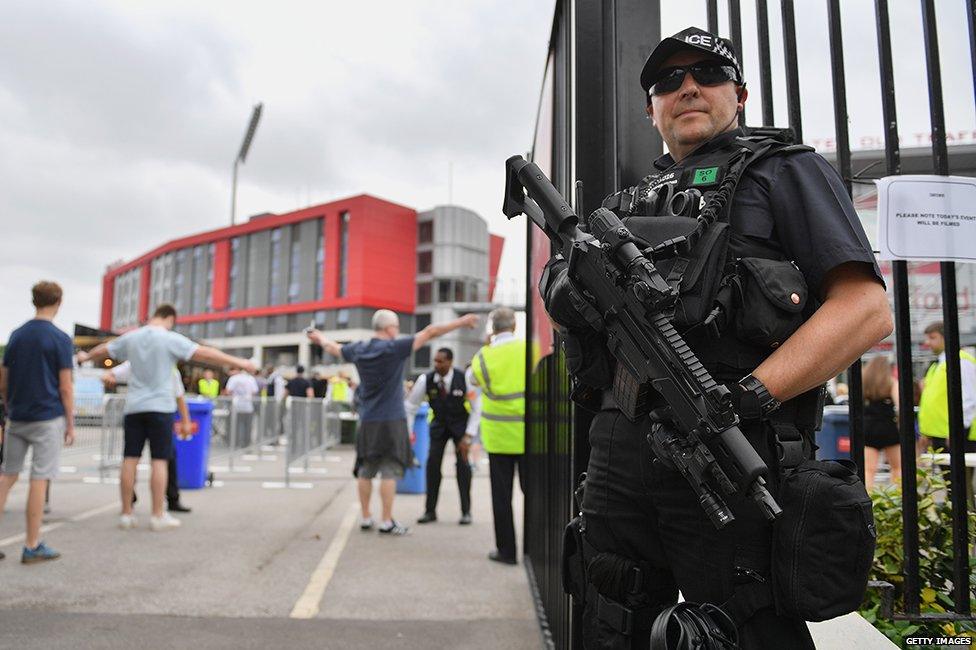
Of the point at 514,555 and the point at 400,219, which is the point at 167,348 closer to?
the point at 514,555

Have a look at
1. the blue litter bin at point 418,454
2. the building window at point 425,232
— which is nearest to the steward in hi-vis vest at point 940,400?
the blue litter bin at point 418,454

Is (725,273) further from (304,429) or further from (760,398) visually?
(304,429)

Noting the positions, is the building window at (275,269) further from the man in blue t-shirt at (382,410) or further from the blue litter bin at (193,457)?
the man in blue t-shirt at (382,410)

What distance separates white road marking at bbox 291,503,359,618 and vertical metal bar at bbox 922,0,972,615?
320 centimetres

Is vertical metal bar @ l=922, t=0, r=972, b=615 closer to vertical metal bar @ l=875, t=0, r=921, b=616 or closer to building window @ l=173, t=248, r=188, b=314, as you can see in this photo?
vertical metal bar @ l=875, t=0, r=921, b=616

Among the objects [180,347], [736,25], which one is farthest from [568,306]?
[180,347]

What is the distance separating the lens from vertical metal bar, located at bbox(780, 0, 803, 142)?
244cm

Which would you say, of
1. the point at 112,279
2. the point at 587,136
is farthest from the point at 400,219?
the point at 587,136

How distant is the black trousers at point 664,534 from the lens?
1609 mm

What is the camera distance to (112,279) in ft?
285

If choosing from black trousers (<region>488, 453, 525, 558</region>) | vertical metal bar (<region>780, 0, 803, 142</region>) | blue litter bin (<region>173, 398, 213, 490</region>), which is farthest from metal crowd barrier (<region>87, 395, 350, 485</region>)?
vertical metal bar (<region>780, 0, 803, 142</region>)

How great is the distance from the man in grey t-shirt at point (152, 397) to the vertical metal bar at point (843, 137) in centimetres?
516

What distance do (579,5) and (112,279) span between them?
Answer: 95448mm

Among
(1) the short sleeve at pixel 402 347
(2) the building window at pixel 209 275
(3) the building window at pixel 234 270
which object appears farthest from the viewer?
(2) the building window at pixel 209 275
